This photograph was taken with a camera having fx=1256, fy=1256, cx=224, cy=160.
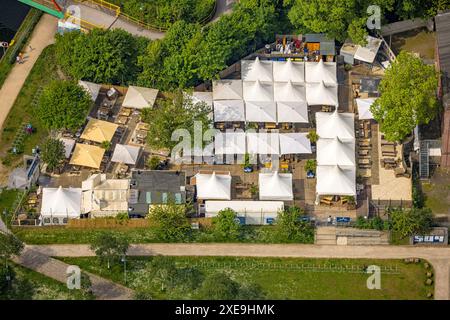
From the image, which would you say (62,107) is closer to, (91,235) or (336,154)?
(91,235)

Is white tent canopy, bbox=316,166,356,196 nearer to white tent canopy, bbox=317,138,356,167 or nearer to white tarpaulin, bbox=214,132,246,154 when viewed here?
white tent canopy, bbox=317,138,356,167

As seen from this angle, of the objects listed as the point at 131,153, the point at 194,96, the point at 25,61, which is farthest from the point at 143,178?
the point at 25,61

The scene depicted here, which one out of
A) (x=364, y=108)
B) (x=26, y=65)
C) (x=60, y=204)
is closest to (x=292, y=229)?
(x=364, y=108)

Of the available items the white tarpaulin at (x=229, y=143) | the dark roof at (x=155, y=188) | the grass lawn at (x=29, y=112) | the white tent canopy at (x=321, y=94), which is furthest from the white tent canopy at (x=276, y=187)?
the grass lawn at (x=29, y=112)

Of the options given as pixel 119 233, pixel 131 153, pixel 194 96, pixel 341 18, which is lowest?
pixel 119 233

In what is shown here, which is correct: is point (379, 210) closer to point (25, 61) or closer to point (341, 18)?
point (341, 18)

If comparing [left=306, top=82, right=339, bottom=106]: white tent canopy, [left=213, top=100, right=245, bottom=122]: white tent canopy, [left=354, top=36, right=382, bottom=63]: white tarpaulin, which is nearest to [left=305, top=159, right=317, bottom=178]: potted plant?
[left=306, top=82, right=339, bottom=106]: white tent canopy

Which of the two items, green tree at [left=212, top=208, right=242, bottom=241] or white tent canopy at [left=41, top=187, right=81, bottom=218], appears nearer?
green tree at [left=212, top=208, right=242, bottom=241]

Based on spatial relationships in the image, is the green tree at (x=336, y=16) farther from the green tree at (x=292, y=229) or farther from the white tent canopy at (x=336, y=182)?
the green tree at (x=292, y=229)
